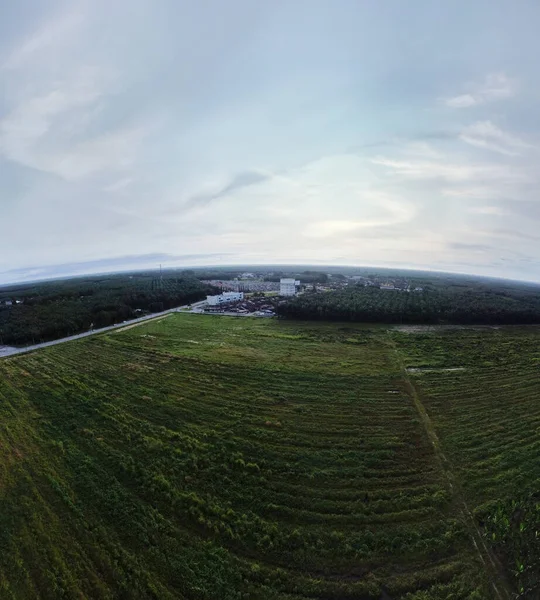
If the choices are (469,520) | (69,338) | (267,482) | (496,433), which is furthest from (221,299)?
(469,520)

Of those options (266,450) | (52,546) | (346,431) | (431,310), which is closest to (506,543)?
(346,431)

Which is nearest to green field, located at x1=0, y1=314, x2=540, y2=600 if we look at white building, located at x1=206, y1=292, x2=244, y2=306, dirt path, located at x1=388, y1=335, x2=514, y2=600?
dirt path, located at x1=388, y1=335, x2=514, y2=600

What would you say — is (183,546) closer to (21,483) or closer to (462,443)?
(21,483)

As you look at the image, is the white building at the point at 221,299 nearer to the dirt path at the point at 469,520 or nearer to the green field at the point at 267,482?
the green field at the point at 267,482

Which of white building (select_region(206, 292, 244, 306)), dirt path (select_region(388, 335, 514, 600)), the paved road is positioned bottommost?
dirt path (select_region(388, 335, 514, 600))

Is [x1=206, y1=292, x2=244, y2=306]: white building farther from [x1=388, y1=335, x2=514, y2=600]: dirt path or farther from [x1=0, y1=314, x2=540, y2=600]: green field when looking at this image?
[x1=388, y1=335, x2=514, y2=600]: dirt path

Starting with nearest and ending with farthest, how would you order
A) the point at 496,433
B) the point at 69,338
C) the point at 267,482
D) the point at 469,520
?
the point at 469,520 < the point at 267,482 < the point at 496,433 < the point at 69,338

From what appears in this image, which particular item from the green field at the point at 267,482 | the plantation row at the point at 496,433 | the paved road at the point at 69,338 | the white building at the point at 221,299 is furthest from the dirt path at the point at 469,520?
the white building at the point at 221,299

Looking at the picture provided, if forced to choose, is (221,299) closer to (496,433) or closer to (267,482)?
(496,433)

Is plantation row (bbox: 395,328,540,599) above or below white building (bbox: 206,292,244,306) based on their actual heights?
below

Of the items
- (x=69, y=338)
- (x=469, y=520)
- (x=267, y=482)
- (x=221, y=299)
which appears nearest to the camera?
(x=469, y=520)
